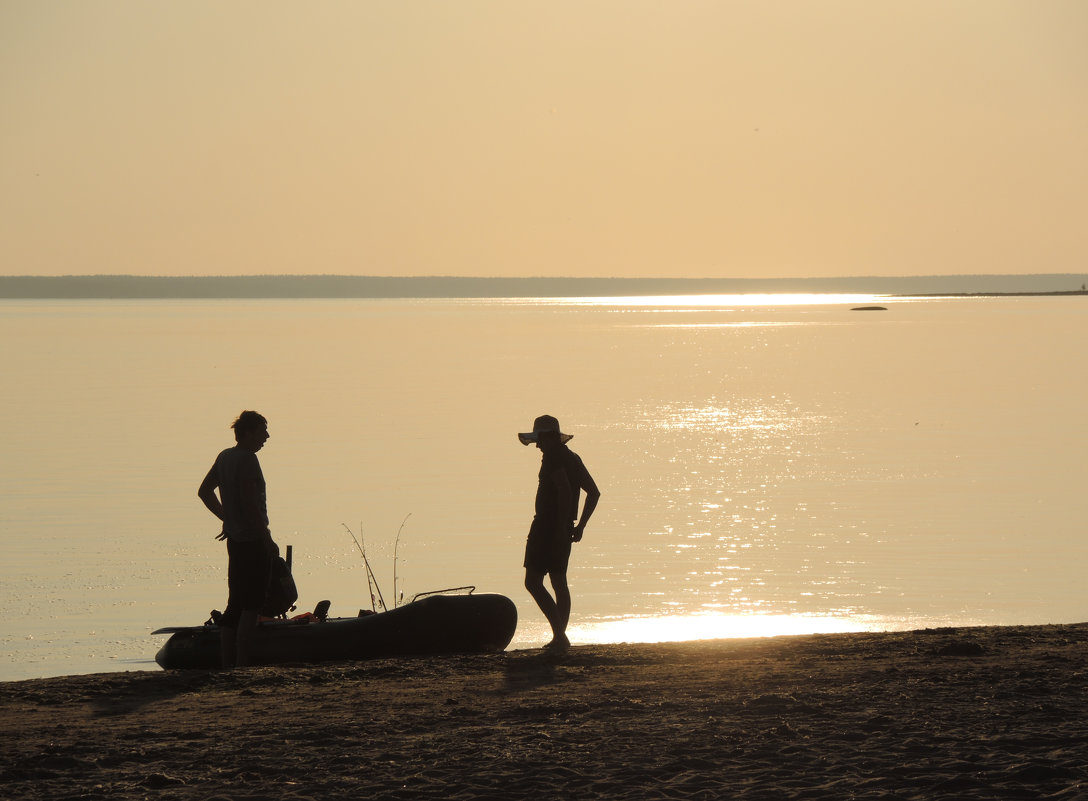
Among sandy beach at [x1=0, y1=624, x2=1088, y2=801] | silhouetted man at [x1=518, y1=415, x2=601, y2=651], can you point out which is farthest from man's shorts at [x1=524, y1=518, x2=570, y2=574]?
sandy beach at [x1=0, y1=624, x2=1088, y2=801]

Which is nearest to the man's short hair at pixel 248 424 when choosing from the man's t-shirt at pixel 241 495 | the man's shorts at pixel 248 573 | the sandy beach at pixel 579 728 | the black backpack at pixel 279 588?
the man's t-shirt at pixel 241 495

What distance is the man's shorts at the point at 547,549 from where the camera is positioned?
10.9 meters

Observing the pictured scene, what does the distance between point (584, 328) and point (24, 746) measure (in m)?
127

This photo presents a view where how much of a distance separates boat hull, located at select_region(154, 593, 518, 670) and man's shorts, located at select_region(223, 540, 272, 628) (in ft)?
3.53

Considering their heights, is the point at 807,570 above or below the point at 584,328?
below

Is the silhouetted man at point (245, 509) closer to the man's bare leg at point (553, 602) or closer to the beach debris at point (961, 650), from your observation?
the man's bare leg at point (553, 602)

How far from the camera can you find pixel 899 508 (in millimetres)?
23750

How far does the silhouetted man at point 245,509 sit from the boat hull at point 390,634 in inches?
→ 45.7

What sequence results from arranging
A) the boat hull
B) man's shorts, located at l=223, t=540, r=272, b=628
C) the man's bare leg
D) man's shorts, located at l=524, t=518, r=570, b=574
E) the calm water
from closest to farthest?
man's shorts, located at l=223, t=540, r=272, b=628 < man's shorts, located at l=524, t=518, r=570, b=574 < the man's bare leg < the boat hull < the calm water

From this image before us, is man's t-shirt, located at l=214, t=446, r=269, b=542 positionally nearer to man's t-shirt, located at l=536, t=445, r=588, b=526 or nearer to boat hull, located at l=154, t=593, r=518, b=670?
boat hull, located at l=154, t=593, r=518, b=670

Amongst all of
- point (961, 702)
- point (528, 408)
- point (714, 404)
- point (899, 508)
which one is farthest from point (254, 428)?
point (714, 404)

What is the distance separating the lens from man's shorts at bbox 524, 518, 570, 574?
10.9 metres

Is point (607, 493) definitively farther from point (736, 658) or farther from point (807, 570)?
point (736, 658)

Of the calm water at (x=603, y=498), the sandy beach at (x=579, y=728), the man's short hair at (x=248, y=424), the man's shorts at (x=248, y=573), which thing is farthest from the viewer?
the calm water at (x=603, y=498)
